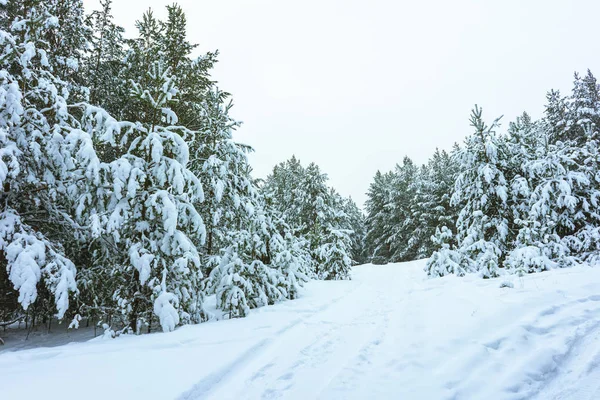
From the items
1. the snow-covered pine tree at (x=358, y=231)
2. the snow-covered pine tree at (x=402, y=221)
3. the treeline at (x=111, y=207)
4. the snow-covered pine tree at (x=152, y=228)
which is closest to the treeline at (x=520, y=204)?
the treeline at (x=111, y=207)

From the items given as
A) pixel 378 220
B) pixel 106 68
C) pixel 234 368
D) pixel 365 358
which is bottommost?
pixel 365 358

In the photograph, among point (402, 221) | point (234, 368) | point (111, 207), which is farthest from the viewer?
point (402, 221)

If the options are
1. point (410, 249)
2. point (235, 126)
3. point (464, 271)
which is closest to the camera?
point (235, 126)

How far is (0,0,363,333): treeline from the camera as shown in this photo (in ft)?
19.1

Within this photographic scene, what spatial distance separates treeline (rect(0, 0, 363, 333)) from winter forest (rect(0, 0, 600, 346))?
4 centimetres

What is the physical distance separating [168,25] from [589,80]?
28.6 m

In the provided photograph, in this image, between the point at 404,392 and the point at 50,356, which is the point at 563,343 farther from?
the point at 50,356

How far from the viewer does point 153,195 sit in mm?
6141

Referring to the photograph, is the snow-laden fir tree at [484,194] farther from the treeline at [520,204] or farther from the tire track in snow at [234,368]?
the tire track in snow at [234,368]

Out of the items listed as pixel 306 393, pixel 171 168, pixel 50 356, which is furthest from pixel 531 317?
pixel 50 356

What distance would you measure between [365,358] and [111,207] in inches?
227

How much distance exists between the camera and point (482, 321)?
197 inches

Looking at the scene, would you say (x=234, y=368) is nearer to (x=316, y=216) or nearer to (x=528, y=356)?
(x=528, y=356)

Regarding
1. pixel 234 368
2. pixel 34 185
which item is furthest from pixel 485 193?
pixel 34 185
